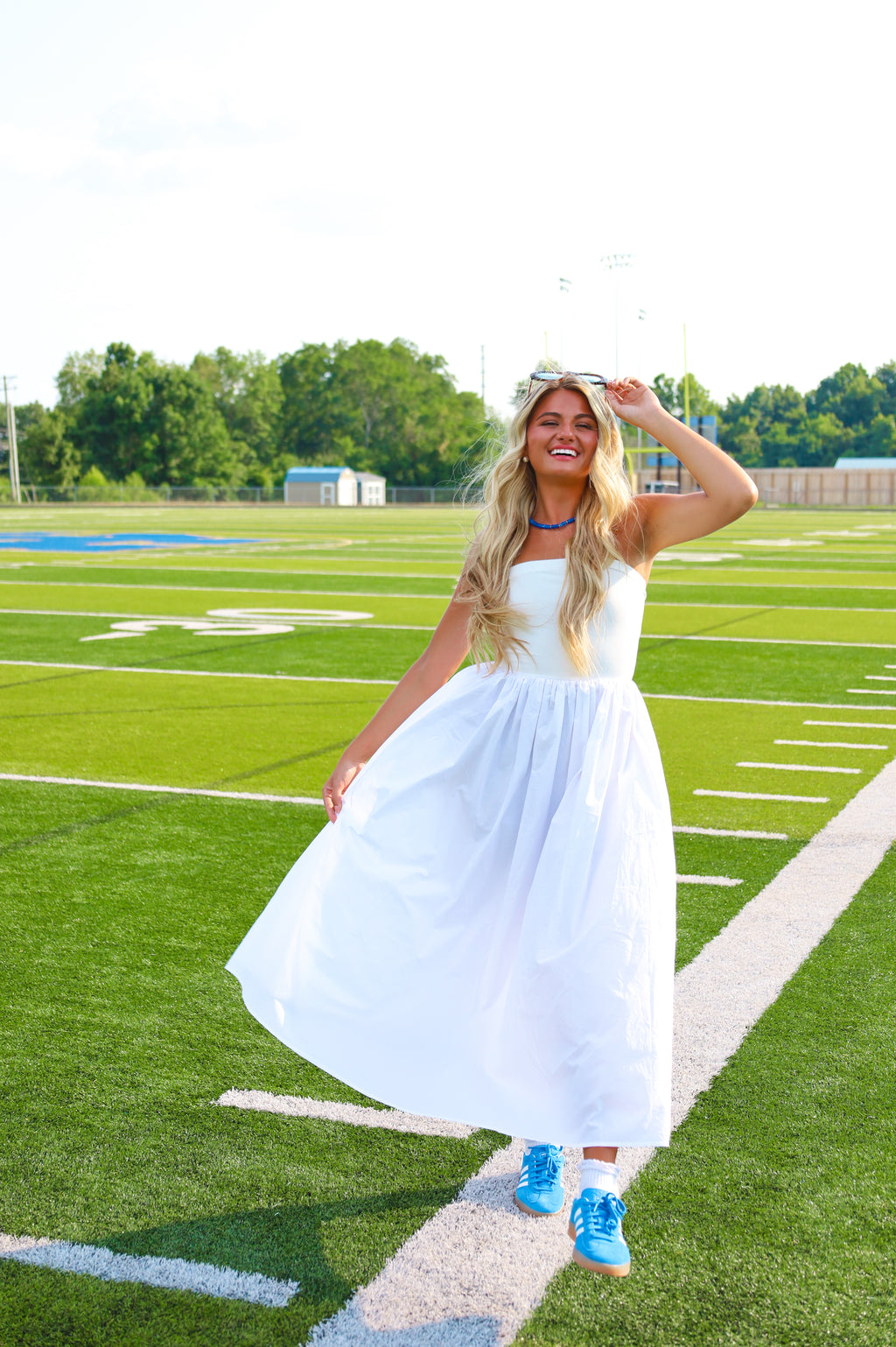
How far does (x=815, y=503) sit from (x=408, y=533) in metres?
48.4

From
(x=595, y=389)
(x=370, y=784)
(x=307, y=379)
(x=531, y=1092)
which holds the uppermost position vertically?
(x=307, y=379)

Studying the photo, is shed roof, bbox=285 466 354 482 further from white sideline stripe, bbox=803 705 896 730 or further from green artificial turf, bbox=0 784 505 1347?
green artificial turf, bbox=0 784 505 1347

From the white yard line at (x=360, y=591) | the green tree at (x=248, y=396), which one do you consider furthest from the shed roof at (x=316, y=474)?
the white yard line at (x=360, y=591)

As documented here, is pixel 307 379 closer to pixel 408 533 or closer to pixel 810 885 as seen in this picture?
pixel 408 533

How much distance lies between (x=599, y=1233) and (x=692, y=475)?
5.04ft

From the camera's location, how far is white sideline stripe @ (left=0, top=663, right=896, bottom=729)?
8.98 m

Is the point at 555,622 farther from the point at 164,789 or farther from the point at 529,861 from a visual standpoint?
the point at 164,789

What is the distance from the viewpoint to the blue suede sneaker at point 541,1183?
111 inches

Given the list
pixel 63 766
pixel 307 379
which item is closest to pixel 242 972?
pixel 63 766

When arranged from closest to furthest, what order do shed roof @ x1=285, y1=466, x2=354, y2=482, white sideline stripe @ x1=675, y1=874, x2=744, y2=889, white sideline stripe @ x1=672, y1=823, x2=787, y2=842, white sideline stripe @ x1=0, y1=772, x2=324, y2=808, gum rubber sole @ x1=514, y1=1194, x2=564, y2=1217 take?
1. gum rubber sole @ x1=514, y1=1194, x2=564, y2=1217
2. white sideline stripe @ x1=675, y1=874, x2=744, y2=889
3. white sideline stripe @ x1=672, y1=823, x2=787, y2=842
4. white sideline stripe @ x1=0, y1=772, x2=324, y2=808
5. shed roof @ x1=285, y1=466, x2=354, y2=482

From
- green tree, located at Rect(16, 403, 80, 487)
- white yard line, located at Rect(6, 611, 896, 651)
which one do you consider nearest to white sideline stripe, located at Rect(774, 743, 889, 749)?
white yard line, located at Rect(6, 611, 896, 651)

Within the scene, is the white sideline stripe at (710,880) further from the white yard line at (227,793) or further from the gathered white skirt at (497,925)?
the gathered white skirt at (497,925)

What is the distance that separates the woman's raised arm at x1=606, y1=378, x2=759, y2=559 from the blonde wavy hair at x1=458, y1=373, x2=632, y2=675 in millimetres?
60

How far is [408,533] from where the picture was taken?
36.7m
